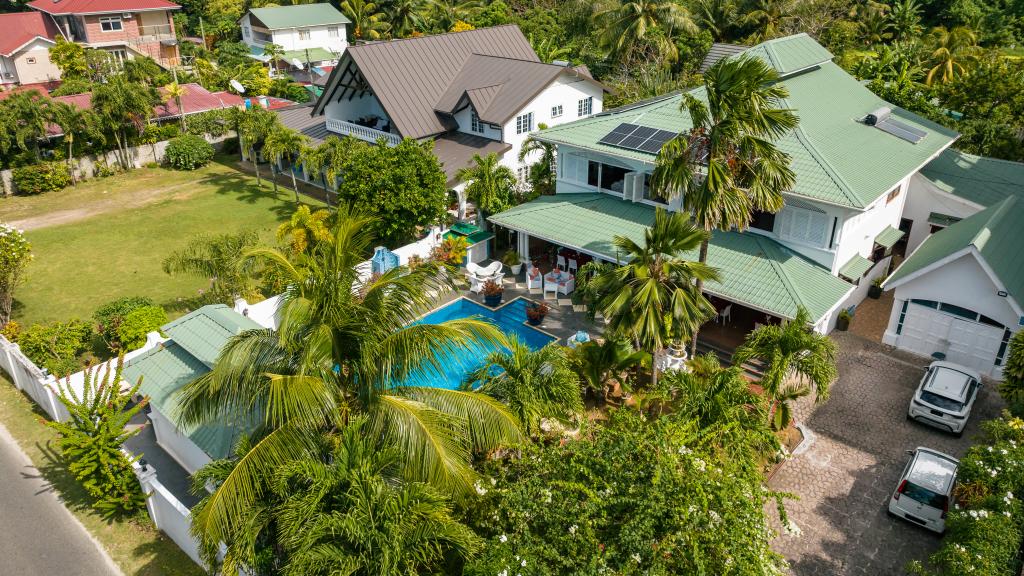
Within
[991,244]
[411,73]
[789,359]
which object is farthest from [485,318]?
[411,73]

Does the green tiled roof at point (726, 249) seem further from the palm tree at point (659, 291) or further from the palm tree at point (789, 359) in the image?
the palm tree at point (659, 291)

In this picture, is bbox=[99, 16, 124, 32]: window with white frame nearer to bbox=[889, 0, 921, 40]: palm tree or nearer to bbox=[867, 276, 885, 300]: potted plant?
bbox=[867, 276, 885, 300]: potted plant

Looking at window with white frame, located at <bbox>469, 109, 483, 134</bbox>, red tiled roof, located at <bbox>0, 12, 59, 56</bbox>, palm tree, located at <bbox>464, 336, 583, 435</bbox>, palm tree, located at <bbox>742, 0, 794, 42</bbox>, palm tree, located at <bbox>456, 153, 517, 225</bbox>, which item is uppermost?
palm tree, located at <bbox>742, 0, 794, 42</bbox>

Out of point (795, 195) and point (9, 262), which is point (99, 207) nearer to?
point (9, 262)

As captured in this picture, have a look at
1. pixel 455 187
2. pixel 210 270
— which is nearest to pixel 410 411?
pixel 210 270

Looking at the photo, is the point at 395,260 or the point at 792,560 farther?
the point at 395,260

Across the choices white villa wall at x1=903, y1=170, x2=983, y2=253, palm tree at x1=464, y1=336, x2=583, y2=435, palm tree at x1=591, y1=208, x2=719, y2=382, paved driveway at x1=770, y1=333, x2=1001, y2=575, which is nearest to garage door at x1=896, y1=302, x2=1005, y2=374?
paved driveway at x1=770, y1=333, x2=1001, y2=575

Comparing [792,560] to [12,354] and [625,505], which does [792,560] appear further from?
[12,354]
